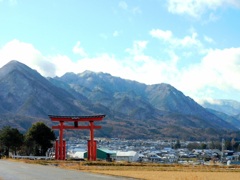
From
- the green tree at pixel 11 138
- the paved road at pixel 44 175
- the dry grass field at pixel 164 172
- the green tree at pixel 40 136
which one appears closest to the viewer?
the paved road at pixel 44 175

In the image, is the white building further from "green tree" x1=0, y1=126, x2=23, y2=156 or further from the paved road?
the paved road

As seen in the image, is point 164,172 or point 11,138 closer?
point 164,172

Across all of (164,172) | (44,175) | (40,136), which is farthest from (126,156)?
Answer: (44,175)

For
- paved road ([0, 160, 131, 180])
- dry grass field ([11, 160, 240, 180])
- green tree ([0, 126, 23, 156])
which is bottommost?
dry grass field ([11, 160, 240, 180])

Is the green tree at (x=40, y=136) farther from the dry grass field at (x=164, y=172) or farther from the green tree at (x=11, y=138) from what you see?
the dry grass field at (x=164, y=172)

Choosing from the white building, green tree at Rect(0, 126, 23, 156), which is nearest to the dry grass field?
green tree at Rect(0, 126, 23, 156)

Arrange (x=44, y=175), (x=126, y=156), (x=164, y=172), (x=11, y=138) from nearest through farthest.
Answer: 1. (x=44, y=175)
2. (x=164, y=172)
3. (x=11, y=138)
4. (x=126, y=156)

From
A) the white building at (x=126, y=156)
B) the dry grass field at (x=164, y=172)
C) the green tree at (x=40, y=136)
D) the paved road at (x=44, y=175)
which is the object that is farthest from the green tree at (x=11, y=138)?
the paved road at (x=44, y=175)

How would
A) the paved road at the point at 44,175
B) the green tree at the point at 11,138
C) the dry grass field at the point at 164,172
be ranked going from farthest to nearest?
the green tree at the point at 11,138 → the dry grass field at the point at 164,172 → the paved road at the point at 44,175

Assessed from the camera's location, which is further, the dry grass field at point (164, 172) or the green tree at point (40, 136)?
the green tree at point (40, 136)

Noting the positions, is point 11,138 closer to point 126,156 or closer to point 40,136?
point 40,136

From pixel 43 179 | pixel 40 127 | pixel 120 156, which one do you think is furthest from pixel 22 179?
pixel 120 156

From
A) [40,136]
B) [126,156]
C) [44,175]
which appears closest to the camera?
[44,175]

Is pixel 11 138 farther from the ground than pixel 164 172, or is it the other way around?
pixel 11 138
